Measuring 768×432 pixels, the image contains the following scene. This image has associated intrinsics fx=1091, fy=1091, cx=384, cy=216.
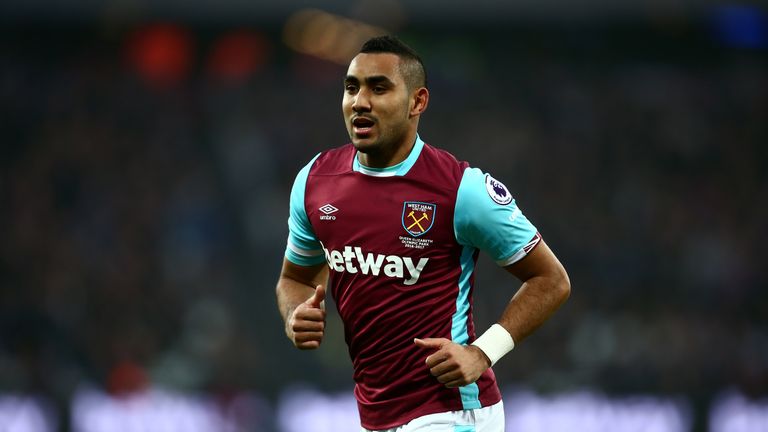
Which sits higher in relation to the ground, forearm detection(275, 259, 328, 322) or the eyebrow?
the eyebrow

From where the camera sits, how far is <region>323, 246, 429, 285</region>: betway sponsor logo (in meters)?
3.91

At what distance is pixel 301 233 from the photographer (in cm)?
428

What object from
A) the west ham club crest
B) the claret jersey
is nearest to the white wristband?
the claret jersey

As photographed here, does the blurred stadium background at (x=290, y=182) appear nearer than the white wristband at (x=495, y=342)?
No

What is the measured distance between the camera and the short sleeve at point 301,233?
4.20 m

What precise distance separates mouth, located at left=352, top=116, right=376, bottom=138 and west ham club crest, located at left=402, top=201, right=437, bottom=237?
0.30m

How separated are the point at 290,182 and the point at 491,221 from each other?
10.7m

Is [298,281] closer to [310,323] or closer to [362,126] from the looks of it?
[310,323]

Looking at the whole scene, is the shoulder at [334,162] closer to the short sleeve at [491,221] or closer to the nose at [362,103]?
the nose at [362,103]

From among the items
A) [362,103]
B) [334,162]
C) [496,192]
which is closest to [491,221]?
[496,192]

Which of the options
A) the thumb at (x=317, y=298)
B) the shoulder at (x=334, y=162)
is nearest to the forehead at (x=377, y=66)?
the shoulder at (x=334, y=162)

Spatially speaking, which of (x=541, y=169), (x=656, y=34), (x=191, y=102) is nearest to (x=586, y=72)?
(x=656, y=34)

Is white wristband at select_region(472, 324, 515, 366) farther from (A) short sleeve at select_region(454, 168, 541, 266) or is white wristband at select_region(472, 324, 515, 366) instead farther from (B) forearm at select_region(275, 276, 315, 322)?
(B) forearm at select_region(275, 276, 315, 322)

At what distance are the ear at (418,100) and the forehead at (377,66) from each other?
11 cm
